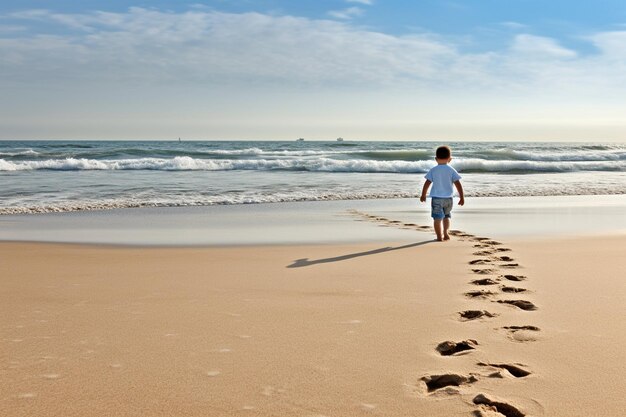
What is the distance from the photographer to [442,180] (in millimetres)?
7688

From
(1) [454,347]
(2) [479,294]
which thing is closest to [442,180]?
(2) [479,294]

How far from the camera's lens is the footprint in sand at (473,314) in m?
3.68

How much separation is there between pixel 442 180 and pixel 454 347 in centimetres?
481

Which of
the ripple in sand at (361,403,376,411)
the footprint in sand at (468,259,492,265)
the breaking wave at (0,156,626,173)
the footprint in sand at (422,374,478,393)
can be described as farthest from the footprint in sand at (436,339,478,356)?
the breaking wave at (0,156,626,173)

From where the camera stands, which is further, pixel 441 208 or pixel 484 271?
pixel 441 208

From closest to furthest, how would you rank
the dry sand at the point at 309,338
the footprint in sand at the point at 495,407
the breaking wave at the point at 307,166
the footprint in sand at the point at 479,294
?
the footprint in sand at the point at 495,407
the dry sand at the point at 309,338
the footprint in sand at the point at 479,294
the breaking wave at the point at 307,166

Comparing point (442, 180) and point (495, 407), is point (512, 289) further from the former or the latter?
point (442, 180)

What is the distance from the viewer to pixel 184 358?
2922 mm

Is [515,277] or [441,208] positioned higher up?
[441,208]

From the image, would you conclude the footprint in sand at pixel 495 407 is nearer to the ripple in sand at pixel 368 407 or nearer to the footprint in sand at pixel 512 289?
the ripple in sand at pixel 368 407

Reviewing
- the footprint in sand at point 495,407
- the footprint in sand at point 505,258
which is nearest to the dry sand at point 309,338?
the footprint in sand at point 495,407

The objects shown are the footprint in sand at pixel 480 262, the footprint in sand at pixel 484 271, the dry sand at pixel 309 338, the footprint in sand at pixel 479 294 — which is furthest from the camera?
the footprint in sand at pixel 480 262

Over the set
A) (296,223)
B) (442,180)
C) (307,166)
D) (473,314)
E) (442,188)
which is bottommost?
(296,223)

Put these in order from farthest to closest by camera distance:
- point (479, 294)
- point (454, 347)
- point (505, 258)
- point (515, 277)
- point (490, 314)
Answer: point (505, 258)
point (515, 277)
point (479, 294)
point (490, 314)
point (454, 347)
